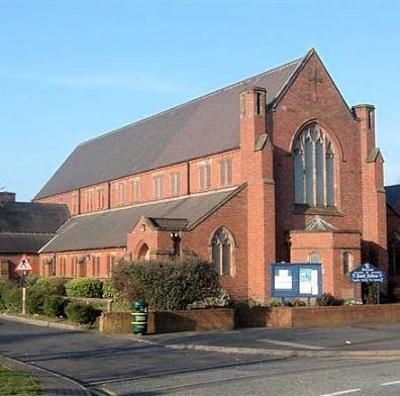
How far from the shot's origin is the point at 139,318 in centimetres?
2661

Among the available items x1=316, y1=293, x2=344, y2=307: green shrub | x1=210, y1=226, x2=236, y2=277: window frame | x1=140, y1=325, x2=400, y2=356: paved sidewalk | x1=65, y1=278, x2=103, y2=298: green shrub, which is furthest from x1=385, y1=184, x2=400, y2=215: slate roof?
x1=140, y1=325, x2=400, y2=356: paved sidewalk

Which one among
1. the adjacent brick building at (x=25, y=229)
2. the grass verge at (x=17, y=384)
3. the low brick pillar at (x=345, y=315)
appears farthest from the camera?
the adjacent brick building at (x=25, y=229)

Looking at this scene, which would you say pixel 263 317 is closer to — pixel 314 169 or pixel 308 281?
pixel 308 281

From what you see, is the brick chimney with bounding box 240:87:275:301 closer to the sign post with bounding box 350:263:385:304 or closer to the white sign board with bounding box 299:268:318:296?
the sign post with bounding box 350:263:385:304

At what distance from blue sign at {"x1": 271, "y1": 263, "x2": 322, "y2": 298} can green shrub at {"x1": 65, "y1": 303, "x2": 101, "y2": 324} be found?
24.7 ft

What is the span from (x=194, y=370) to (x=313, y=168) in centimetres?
2564

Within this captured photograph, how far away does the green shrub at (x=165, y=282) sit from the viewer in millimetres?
29438

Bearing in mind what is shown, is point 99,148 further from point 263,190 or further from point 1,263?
point 263,190

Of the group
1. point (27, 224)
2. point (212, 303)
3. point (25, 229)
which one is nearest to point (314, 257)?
point (212, 303)

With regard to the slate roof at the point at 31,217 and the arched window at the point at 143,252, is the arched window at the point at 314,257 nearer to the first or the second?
the arched window at the point at 143,252

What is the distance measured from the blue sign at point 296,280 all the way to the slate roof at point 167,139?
11730mm

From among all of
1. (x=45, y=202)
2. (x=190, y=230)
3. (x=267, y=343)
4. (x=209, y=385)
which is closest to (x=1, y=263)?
(x=45, y=202)

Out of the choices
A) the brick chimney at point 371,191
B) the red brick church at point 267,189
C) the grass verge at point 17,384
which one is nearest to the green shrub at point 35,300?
the red brick church at point 267,189

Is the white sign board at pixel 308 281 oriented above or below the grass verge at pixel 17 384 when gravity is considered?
above
